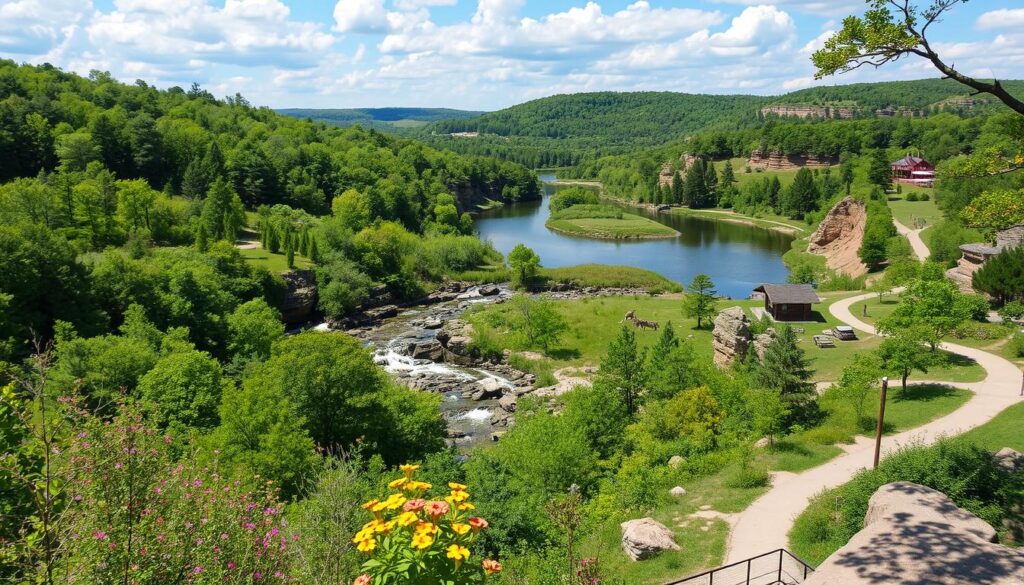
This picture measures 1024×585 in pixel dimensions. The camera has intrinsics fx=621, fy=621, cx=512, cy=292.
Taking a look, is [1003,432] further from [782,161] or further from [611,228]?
[782,161]

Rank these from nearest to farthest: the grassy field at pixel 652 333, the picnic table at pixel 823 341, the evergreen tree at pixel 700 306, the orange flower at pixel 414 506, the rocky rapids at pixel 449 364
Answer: the orange flower at pixel 414 506 → the grassy field at pixel 652 333 → the rocky rapids at pixel 449 364 → the picnic table at pixel 823 341 → the evergreen tree at pixel 700 306

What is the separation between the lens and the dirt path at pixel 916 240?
5494cm

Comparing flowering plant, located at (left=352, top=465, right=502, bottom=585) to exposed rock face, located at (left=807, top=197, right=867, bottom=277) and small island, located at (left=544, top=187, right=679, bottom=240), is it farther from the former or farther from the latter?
small island, located at (left=544, top=187, right=679, bottom=240)

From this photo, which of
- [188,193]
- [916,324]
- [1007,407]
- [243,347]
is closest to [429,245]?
[188,193]

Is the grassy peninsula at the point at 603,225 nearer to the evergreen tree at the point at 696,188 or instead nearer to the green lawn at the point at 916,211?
the evergreen tree at the point at 696,188

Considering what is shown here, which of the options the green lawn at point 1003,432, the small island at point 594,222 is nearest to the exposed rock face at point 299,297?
the green lawn at point 1003,432

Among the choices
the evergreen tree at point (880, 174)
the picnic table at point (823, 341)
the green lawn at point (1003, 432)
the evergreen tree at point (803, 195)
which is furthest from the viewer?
the evergreen tree at point (803, 195)

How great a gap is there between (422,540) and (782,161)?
140m

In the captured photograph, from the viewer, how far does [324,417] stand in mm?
23469

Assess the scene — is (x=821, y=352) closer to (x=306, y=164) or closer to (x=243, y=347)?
(x=243, y=347)

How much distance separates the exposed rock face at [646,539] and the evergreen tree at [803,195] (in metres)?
99.3

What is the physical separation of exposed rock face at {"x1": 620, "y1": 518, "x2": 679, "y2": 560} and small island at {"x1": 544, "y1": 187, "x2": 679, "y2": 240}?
8152cm

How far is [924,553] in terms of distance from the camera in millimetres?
8523

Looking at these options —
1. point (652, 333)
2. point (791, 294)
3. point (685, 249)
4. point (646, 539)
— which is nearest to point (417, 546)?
point (646, 539)
